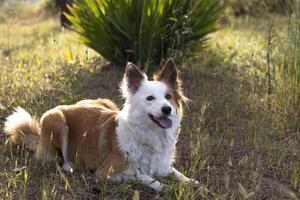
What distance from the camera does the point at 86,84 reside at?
800 cm

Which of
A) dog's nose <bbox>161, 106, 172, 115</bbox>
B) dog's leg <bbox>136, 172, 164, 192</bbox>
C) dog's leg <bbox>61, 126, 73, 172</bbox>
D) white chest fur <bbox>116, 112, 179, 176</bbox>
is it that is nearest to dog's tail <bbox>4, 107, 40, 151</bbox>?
dog's leg <bbox>61, 126, 73, 172</bbox>

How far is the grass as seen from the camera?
4.61 m

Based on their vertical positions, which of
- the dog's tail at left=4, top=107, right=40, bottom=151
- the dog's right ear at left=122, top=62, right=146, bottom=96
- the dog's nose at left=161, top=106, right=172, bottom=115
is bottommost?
the dog's tail at left=4, top=107, right=40, bottom=151

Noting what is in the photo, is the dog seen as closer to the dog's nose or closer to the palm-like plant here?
the dog's nose

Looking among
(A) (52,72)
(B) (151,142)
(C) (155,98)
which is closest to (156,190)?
(B) (151,142)

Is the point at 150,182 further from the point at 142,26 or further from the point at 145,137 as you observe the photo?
the point at 142,26

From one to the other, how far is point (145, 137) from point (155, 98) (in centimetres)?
39

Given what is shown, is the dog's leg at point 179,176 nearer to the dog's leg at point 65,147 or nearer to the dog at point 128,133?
the dog at point 128,133

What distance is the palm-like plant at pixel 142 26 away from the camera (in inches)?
312

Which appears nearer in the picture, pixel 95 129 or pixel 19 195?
pixel 19 195

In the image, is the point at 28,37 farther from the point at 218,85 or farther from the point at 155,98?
the point at 155,98

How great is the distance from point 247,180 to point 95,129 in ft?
4.98

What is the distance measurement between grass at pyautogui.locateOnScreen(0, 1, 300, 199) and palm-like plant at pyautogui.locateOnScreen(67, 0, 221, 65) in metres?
0.44

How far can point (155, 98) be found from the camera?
188 inches
